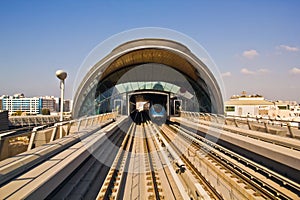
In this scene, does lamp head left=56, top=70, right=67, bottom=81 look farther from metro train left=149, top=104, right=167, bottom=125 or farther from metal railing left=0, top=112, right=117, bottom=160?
metro train left=149, top=104, right=167, bottom=125

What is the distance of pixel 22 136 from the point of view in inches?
252

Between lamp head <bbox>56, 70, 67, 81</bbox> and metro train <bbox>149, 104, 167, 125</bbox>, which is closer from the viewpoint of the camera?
lamp head <bbox>56, 70, 67, 81</bbox>

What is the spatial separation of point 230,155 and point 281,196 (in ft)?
19.4

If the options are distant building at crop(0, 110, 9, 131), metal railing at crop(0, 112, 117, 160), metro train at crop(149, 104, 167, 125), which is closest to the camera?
metal railing at crop(0, 112, 117, 160)

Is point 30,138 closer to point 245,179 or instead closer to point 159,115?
point 245,179

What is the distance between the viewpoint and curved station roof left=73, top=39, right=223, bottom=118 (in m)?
26.3

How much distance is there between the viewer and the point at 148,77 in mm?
36750

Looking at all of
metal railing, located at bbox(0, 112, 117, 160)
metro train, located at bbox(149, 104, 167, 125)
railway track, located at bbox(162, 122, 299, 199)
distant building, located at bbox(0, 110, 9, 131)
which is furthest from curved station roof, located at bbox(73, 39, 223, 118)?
metal railing, located at bbox(0, 112, 117, 160)

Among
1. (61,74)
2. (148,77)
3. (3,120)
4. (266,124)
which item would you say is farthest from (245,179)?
(148,77)

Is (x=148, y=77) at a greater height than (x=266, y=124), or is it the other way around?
(x=148, y=77)

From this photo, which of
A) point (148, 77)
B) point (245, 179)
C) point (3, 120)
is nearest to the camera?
point (245, 179)

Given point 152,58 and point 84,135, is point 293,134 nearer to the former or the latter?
point 84,135

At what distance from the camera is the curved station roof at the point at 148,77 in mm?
26297

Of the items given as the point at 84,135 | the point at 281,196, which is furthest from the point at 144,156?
the point at 281,196
